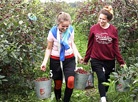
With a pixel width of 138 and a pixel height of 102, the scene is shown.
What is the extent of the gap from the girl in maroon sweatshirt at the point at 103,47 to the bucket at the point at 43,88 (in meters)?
0.71

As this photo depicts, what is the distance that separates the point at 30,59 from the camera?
187 inches

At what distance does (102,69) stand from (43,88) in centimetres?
90

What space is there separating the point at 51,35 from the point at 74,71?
1.95 ft

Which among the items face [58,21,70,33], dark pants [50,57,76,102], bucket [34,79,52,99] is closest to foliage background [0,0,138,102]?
bucket [34,79,52,99]

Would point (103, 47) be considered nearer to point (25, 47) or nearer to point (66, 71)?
point (66, 71)

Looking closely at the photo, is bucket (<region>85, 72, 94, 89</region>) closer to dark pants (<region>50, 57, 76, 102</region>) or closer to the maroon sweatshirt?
the maroon sweatshirt

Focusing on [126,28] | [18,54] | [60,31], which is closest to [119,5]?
[126,28]

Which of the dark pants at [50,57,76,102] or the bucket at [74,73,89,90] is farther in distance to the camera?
the bucket at [74,73,89,90]

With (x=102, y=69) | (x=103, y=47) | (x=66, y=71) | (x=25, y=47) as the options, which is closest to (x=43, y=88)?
(x=66, y=71)

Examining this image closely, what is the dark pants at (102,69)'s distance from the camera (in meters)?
4.32

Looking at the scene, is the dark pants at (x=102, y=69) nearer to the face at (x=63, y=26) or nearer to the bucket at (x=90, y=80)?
the bucket at (x=90, y=80)

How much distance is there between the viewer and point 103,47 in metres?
4.37

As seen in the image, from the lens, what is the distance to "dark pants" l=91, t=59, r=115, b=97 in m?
4.32

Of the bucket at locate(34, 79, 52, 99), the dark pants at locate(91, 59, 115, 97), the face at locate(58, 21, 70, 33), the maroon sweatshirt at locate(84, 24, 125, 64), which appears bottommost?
the bucket at locate(34, 79, 52, 99)
